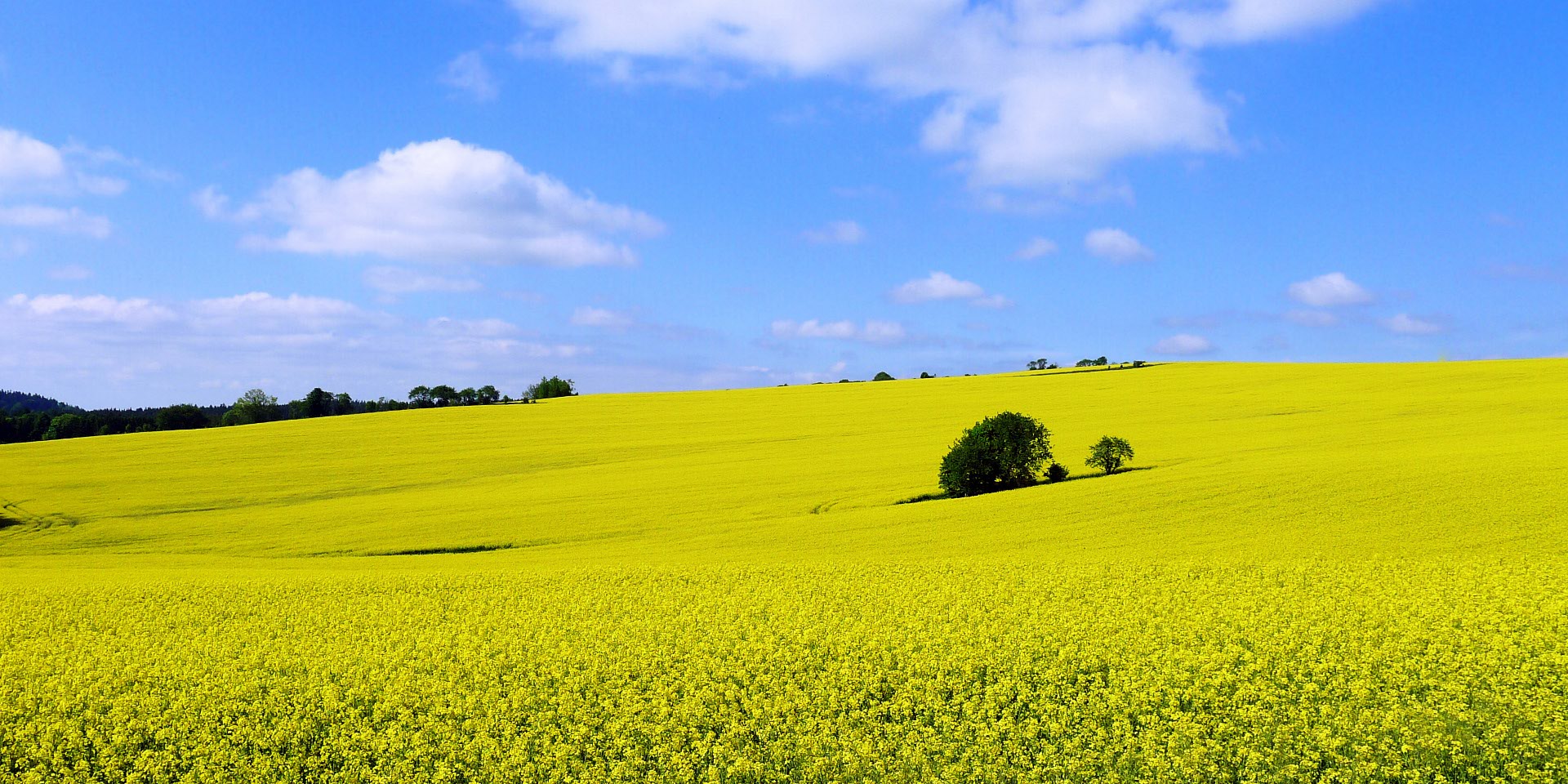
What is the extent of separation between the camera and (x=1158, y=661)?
9.00 m

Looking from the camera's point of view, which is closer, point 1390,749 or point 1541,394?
point 1390,749

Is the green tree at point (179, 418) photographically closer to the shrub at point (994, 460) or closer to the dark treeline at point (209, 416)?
the dark treeline at point (209, 416)

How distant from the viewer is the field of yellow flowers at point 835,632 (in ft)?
24.7

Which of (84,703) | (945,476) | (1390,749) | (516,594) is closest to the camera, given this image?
(1390,749)

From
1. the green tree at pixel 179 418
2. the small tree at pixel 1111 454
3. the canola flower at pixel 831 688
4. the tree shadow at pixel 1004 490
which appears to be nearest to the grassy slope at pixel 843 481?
the tree shadow at pixel 1004 490

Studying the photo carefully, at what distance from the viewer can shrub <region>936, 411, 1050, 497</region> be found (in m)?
26.9

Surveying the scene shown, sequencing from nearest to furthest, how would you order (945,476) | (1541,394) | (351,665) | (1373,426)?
(351,665) → (945,476) → (1373,426) → (1541,394)

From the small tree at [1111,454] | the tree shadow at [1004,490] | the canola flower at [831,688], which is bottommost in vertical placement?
the canola flower at [831,688]

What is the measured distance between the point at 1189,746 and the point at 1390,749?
1.63m

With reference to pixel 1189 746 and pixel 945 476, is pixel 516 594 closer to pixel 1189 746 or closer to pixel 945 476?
pixel 1189 746

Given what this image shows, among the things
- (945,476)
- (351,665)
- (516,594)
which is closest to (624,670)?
(351,665)

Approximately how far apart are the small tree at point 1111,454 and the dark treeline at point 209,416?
5196 centimetres

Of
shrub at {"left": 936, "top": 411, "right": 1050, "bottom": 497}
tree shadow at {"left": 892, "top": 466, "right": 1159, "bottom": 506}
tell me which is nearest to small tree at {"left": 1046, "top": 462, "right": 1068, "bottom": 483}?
tree shadow at {"left": 892, "top": 466, "right": 1159, "bottom": 506}

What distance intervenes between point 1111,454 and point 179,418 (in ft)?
231
